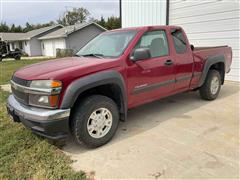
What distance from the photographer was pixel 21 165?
298cm

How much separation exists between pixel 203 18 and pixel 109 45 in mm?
5709

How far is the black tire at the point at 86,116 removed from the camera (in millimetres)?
3150

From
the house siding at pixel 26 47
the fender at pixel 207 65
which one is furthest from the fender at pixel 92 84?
the house siding at pixel 26 47

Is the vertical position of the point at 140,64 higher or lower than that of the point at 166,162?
higher

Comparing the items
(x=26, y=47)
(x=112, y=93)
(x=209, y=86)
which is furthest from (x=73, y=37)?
(x=112, y=93)

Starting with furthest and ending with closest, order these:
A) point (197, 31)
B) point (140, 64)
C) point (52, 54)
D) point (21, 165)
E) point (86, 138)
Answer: point (52, 54) < point (197, 31) < point (140, 64) < point (86, 138) < point (21, 165)

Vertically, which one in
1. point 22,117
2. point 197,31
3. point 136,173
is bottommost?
point 136,173

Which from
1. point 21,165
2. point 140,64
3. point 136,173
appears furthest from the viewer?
point 140,64

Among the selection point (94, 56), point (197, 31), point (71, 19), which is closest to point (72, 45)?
point (197, 31)

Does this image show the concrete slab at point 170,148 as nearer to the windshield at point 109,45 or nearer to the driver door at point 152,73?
the driver door at point 152,73

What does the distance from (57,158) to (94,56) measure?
1.79 meters

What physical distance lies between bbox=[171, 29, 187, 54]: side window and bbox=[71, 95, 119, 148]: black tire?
1960 millimetres

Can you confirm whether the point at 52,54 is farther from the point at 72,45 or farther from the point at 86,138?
the point at 86,138

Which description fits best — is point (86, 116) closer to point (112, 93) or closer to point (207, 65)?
point (112, 93)
